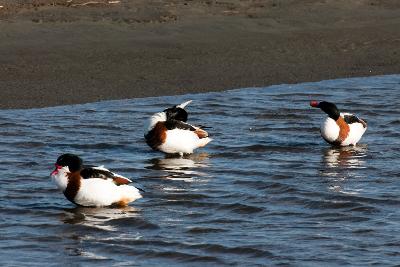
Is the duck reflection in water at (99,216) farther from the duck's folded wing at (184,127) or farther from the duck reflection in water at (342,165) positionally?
the duck's folded wing at (184,127)

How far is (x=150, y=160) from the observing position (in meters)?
14.5

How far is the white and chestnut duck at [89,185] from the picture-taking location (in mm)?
11820

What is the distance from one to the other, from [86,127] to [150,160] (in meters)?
1.82

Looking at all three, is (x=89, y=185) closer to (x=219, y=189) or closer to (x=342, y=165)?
(x=219, y=189)

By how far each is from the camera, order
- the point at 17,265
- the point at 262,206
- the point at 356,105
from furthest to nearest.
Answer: the point at 356,105, the point at 262,206, the point at 17,265

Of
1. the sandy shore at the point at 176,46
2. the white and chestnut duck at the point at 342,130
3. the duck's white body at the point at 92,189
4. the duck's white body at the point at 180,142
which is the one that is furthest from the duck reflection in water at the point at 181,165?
the sandy shore at the point at 176,46

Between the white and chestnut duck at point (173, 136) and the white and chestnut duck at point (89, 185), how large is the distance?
2.51 metres

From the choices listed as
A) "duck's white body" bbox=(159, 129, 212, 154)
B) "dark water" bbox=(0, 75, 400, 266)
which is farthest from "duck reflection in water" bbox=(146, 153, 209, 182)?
"duck's white body" bbox=(159, 129, 212, 154)

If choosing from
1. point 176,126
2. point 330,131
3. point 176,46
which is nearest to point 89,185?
point 176,126

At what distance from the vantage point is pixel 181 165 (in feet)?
47.0

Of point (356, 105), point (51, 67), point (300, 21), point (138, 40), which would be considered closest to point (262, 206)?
point (356, 105)

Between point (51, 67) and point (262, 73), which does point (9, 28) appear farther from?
point (262, 73)

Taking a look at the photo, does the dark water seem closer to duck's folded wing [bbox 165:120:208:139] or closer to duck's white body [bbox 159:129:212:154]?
duck's white body [bbox 159:129:212:154]

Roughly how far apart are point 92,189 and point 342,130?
4322mm
